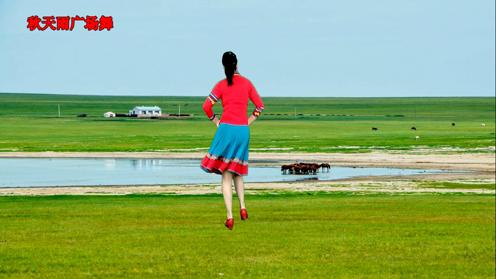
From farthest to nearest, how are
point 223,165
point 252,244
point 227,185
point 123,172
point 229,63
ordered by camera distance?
point 123,172 < point 252,244 < point 227,185 < point 223,165 < point 229,63

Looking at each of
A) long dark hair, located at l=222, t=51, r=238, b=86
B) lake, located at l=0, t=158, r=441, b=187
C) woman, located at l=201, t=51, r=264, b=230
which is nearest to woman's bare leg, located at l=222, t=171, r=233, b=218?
woman, located at l=201, t=51, r=264, b=230

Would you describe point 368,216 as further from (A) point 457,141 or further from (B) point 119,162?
(A) point 457,141

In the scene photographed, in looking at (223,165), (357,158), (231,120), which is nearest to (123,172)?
(357,158)

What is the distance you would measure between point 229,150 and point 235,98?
2.49 feet

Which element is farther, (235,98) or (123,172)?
(123,172)

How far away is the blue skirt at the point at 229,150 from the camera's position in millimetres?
14336

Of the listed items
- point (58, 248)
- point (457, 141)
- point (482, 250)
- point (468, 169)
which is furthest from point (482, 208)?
point (457, 141)

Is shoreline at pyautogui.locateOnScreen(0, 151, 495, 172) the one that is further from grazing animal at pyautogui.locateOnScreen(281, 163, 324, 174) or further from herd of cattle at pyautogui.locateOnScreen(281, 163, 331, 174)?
grazing animal at pyautogui.locateOnScreen(281, 163, 324, 174)

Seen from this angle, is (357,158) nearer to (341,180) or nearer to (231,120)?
(341,180)

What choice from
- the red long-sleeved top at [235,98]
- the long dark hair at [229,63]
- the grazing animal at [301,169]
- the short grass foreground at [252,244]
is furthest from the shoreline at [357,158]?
the long dark hair at [229,63]

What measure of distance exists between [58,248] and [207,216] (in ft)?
20.5

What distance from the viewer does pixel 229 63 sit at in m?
14.1

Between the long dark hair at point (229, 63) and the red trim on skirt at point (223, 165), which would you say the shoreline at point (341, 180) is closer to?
the red trim on skirt at point (223, 165)

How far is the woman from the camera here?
14078mm
